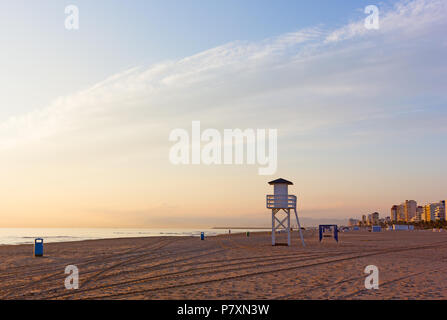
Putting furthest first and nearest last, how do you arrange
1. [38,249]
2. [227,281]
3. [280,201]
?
[280,201]
[38,249]
[227,281]

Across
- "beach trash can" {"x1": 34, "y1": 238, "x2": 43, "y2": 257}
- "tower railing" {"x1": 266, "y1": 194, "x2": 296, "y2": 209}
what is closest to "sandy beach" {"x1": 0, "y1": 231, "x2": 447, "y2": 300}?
"beach trash can" {"x1": 34, "y1": 238, "x2": 43, "y2": 257}

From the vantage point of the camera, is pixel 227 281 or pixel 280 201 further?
pixel 280 201

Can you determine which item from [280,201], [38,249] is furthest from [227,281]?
[280,201]

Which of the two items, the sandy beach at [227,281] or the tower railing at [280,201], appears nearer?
the sandy beach at [227,281]

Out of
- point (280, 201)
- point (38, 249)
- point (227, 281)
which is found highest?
point (280, 201)

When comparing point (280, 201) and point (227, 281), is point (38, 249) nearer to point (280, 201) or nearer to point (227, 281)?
point (227, 281)

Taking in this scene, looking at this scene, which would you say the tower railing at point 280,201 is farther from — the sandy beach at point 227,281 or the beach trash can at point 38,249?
the beach trash can at point 38,249

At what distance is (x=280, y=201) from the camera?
35094 millimetres

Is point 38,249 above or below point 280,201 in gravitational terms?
below

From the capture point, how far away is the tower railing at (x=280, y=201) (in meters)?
35.0

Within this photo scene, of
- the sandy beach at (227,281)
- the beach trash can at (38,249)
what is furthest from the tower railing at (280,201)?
the beach trash can at (38,249)

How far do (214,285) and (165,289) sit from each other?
1761mm
